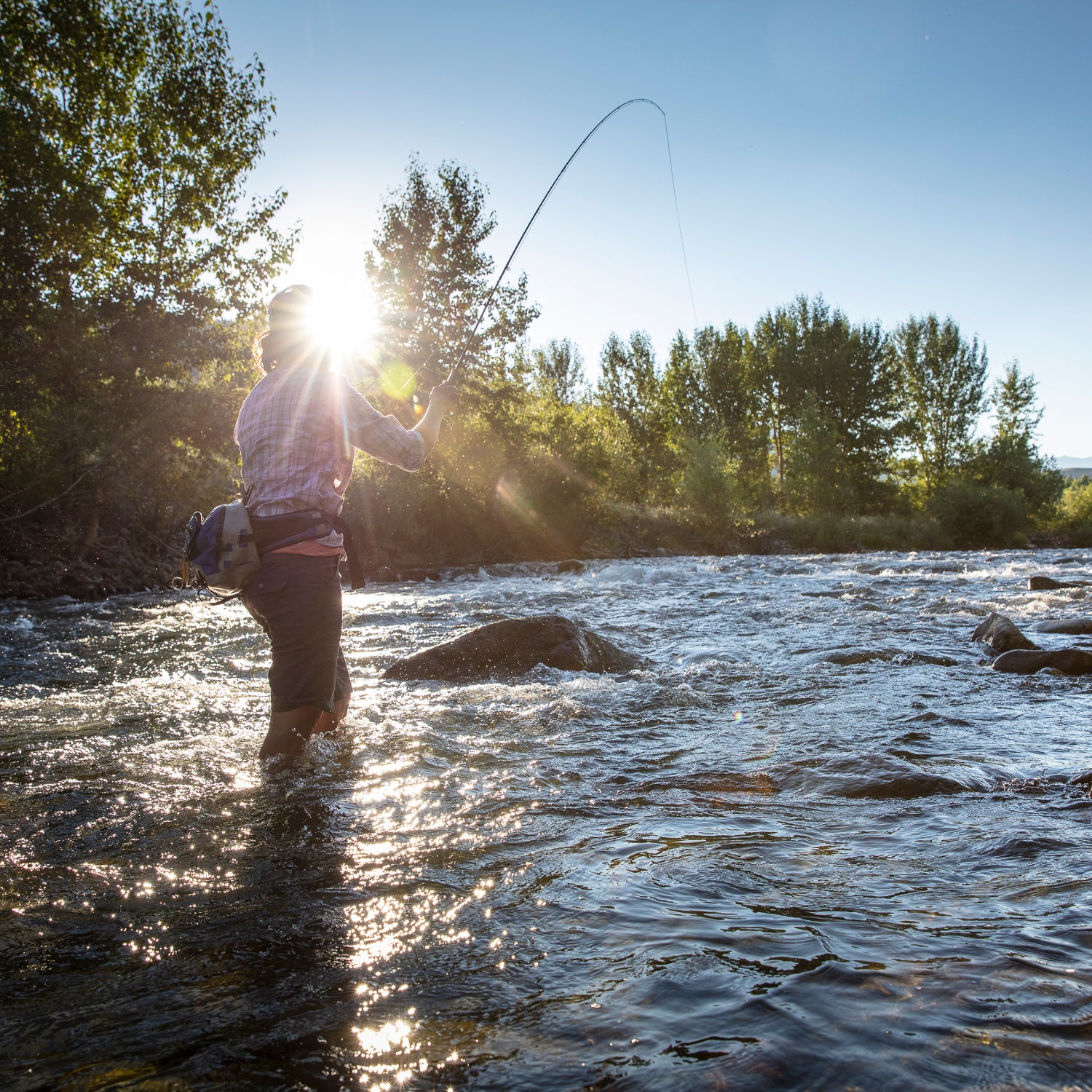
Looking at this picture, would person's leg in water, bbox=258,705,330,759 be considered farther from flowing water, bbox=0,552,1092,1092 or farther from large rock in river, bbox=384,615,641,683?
large rock in river, bbox=384,615,641,683

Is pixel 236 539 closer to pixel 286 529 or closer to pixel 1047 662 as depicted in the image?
pixel 286 529

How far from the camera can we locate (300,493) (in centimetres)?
392

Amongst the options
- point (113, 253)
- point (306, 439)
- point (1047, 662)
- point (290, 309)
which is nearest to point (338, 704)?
point (306, 439)

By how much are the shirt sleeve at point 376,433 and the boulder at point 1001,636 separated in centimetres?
580

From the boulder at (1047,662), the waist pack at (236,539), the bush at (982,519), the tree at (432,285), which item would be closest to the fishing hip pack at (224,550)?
the waist pack at (236,539)

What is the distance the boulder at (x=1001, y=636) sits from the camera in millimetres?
7125

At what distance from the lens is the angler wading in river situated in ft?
12.7

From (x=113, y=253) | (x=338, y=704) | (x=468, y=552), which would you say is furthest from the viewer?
(x=468, y=552)

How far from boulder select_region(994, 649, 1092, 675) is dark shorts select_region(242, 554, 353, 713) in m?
5.35

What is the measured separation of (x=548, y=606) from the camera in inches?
505

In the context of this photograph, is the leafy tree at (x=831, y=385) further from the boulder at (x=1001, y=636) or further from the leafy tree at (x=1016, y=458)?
the boulder at (x=1001, y=636)

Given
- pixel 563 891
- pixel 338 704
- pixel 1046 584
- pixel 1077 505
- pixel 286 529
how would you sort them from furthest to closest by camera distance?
pixel 1077 505
pixel 1046 584
pixel 338 704
pixel 286 529
pixel 563 891

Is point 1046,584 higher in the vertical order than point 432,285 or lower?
lower

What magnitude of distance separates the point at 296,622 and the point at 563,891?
1954 mm
